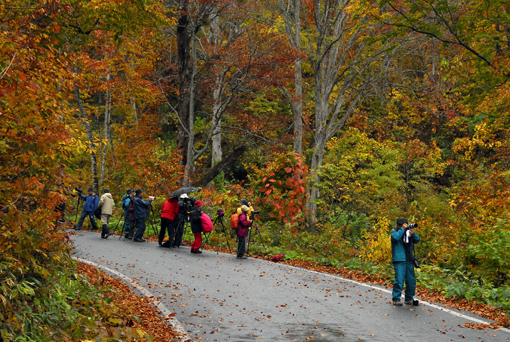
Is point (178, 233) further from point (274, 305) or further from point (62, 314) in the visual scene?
point (62, 314)

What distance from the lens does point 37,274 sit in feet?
19.1

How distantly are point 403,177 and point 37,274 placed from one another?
25.9 metres

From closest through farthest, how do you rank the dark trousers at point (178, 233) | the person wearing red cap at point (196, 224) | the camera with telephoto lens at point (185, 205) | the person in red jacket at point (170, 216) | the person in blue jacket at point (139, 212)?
the person wearing red cap at point (196, 224) → the camera with telephoto lens at point (185, 205) → the person in red jacket at point (170, 216) → the dark trousers at point (178, 233) → the person in blue jacket at point (139, 212)

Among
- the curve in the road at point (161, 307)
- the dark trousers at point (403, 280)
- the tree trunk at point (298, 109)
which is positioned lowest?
the curve in the road at point (161, 307)

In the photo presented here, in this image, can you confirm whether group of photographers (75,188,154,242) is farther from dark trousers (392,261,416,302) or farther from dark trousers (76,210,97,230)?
dark trousers (392,261,416,302)

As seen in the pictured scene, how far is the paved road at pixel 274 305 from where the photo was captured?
672 cm

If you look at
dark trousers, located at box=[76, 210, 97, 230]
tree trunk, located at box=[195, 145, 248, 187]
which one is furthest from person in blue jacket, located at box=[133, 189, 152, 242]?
tree trunk, located at box=[195, 145, 248, 187]

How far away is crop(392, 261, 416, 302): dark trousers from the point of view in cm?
850

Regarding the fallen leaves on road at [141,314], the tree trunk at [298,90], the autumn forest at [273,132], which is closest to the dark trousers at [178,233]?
the autumn forest at [273,132]

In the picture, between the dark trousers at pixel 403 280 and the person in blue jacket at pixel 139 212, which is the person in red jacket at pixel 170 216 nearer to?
the person in blue jacket at pixel 139 212

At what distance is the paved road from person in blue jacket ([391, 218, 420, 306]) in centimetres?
31

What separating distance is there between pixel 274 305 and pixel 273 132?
19402 millimetres

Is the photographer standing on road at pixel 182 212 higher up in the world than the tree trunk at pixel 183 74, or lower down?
lower down

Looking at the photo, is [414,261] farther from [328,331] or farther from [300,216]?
[300,216]
